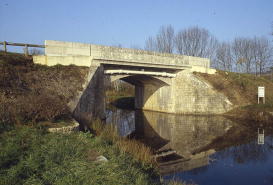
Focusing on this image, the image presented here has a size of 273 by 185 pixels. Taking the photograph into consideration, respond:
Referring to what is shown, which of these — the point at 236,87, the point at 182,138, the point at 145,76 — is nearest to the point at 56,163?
the point at 182,138

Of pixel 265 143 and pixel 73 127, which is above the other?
pixel 73 127

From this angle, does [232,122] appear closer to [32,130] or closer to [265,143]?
[265,143]

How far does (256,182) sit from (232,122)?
30.6 ft

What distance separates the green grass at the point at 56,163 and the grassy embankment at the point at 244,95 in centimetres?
1321

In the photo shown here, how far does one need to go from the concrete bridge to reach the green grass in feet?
12.4

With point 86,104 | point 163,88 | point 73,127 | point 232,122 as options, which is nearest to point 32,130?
point 73,127

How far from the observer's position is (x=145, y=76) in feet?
58.6

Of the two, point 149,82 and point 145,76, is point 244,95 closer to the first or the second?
point 149,82

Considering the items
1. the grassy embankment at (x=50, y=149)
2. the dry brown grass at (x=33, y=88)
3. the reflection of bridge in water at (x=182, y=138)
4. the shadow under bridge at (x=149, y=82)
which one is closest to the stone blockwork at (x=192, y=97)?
the shadow under bridge at (x=149, y=82)

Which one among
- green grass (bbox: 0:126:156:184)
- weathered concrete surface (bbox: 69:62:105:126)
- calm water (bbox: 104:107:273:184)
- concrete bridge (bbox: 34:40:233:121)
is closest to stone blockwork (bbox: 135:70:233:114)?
concrete bridge (bbox: 34:40:233:121)

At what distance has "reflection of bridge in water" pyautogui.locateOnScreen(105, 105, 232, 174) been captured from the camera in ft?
25.1

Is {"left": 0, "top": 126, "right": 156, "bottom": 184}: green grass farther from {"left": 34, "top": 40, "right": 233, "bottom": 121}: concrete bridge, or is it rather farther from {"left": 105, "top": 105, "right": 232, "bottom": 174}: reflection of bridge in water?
{"left": 34, "top": 40, "right": 233, "bottom": 121}: concrete bridge

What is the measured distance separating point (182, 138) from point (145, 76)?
8.08m

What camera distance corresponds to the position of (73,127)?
6.82 metres
